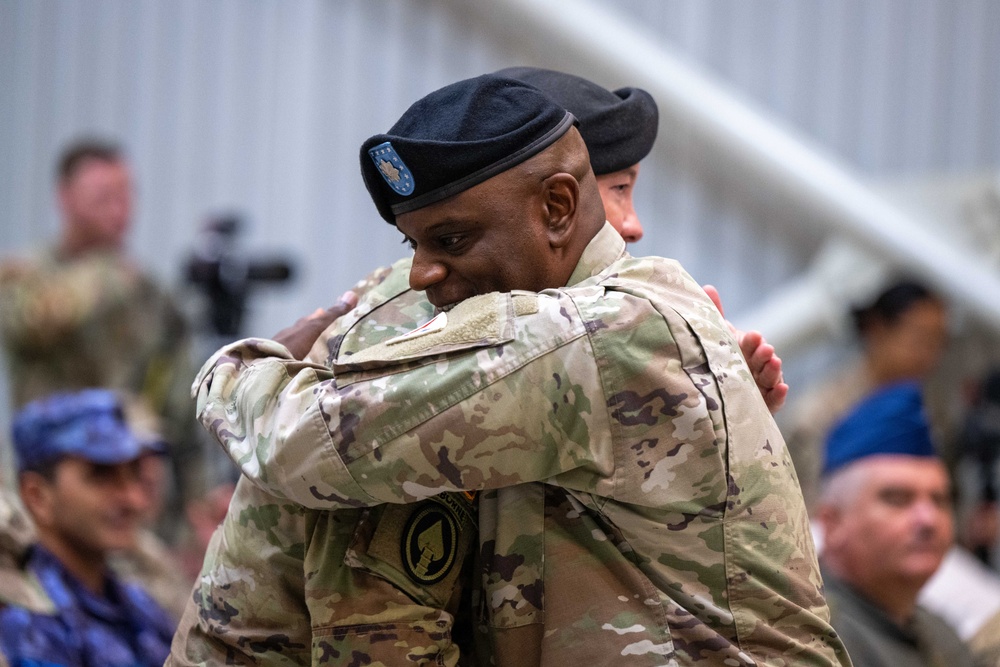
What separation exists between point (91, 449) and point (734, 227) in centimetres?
285

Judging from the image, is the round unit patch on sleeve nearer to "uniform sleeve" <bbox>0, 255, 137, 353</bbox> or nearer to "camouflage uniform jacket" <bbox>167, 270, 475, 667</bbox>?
"camouflage uniform jacket" <bbox>167, 270, 475, 667</bbox>

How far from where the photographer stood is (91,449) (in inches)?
110

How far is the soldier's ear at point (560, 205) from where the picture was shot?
129 centimetres

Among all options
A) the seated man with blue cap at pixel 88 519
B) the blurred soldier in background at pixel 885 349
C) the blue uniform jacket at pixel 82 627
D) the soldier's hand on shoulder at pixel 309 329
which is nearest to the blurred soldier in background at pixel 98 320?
the seated man with blue cap at pixel 88 519

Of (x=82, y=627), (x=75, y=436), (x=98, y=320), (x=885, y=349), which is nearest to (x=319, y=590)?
(x=82, y=627)

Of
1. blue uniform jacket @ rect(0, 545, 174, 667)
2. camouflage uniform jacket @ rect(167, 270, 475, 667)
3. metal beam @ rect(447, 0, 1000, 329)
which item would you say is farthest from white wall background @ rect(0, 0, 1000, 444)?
camouflage uniform jacket @ rect(167, 270, 475, 667)

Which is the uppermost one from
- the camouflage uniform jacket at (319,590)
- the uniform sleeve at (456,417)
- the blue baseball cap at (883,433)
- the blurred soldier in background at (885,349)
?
the uniform sleeve at (456,417)

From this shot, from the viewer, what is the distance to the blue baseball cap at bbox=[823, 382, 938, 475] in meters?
2.70

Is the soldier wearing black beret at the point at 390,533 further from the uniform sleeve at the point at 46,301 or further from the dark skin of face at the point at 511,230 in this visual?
the uniform sleeve at the point at 46,301

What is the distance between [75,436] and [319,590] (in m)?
1.62

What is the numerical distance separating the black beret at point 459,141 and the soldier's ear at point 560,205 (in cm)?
4

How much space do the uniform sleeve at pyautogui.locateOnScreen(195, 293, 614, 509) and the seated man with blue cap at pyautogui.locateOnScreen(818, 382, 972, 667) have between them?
1417 mm

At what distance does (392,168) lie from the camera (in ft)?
4.19

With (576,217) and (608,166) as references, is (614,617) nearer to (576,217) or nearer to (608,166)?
(576,217)
